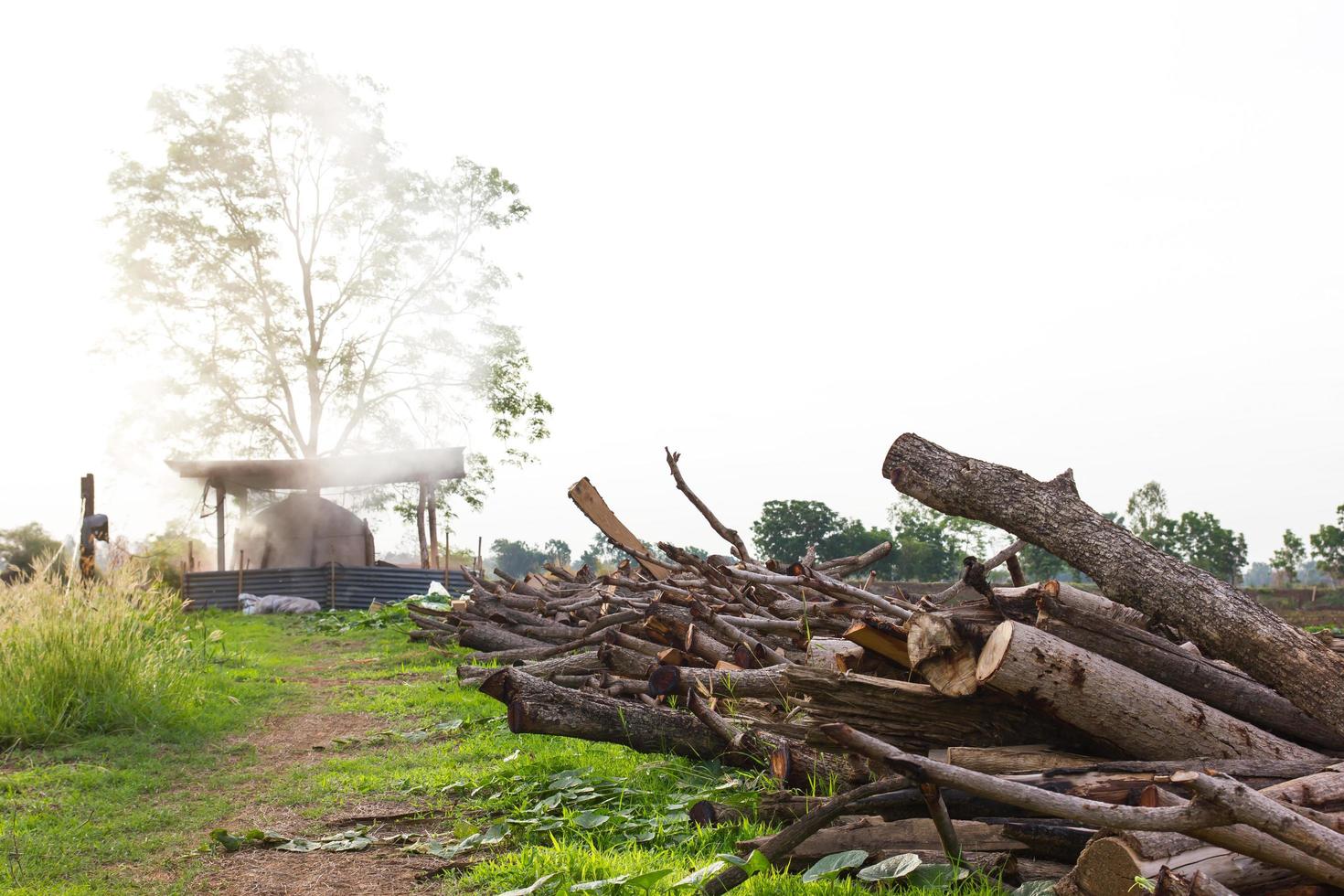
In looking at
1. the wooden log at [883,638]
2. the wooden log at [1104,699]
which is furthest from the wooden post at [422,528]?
the wooden log at [1104,699]

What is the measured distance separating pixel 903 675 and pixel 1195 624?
130cm

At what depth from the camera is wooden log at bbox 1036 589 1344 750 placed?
3984 mm

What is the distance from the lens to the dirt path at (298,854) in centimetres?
439

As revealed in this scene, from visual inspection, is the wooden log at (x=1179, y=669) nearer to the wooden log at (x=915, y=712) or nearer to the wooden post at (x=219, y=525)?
the wooden log at (x=915, y=712)

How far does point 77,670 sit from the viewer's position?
7.83 meters

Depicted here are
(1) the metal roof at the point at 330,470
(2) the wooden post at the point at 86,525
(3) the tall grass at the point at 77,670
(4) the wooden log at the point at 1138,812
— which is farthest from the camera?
(1) the metal roof at the point at 330,470

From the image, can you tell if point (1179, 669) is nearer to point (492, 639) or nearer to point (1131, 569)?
point (1131, 569)

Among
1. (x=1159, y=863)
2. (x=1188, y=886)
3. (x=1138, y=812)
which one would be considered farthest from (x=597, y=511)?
(x=1138, y=812)

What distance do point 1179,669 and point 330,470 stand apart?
23450 millimetres

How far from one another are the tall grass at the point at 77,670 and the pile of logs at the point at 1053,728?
436 cm

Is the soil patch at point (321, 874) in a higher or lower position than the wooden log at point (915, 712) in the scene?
lower

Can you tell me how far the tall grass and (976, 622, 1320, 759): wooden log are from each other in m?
7.11

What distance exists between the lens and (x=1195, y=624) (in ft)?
13.0

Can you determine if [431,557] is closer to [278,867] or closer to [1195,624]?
[278,867]
